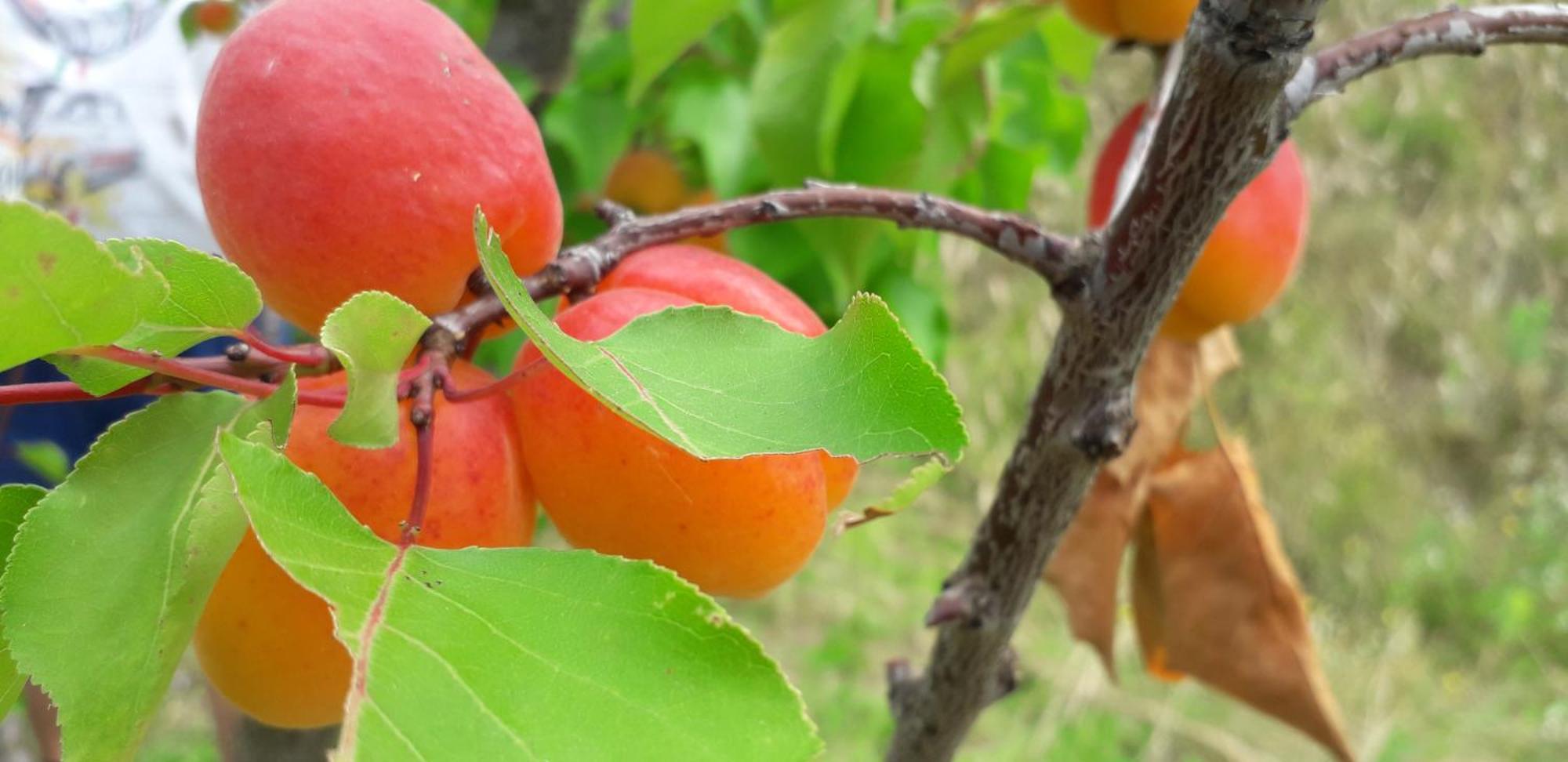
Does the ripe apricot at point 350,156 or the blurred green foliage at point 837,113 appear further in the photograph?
the blurred green foliage at point 837,113

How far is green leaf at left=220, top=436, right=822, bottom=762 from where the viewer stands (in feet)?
0.57

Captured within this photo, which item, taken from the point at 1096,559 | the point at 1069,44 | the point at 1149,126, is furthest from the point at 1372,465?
the point at 1149,126

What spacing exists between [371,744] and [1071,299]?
203 millimetres

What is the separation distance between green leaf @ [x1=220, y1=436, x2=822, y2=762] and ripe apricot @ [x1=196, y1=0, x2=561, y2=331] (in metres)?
0.06

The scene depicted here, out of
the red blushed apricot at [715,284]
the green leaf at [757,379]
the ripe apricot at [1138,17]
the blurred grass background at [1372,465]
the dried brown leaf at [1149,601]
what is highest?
the ripe apricot at [1138,17]

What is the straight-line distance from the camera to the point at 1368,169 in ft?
6.97

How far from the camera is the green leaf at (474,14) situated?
747mm

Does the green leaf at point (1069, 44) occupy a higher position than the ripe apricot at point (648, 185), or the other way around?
the green leaf at point (1069, 44)

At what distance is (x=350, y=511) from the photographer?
0.76 feet

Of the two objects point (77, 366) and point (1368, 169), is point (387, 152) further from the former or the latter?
point (1368, 169)

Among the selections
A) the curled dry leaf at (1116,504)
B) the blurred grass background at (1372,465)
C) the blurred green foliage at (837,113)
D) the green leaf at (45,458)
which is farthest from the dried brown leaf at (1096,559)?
the blurred grass background at (1372,465)

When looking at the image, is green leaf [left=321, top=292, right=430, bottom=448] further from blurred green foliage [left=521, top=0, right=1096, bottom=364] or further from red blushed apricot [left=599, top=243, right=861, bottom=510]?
blurred green foliage [left=521, top=0, right=1096, bottom=364]

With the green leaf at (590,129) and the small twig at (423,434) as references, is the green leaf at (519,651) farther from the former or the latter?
the green leaf at (590,129)

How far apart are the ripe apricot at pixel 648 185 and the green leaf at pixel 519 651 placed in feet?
1.82
